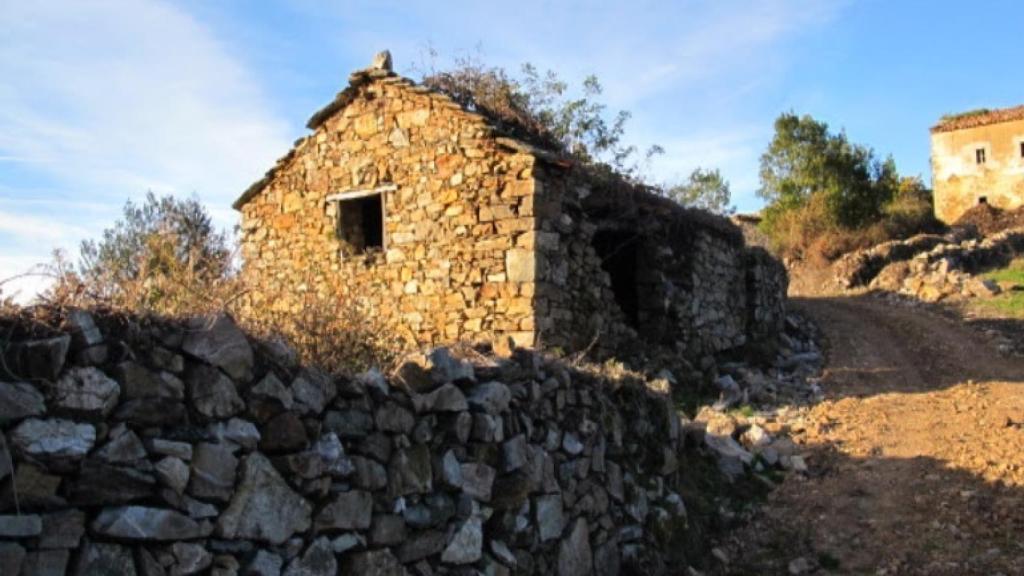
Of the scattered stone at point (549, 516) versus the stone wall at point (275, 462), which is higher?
the stone wall at point (275, 462)

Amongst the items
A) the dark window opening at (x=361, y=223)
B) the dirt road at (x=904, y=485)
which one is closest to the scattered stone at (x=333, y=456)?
the dirt road at (x=904, y=485)

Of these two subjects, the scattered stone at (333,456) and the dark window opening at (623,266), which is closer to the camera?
the scattered stone at (333,456)

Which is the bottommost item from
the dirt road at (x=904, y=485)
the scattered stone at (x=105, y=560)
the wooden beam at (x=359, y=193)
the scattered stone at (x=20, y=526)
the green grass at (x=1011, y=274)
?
the dirt road at (x=904, y=485)

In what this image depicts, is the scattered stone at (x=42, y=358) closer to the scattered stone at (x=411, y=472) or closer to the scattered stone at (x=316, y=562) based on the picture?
the scattered stone at (x=316, y=562)

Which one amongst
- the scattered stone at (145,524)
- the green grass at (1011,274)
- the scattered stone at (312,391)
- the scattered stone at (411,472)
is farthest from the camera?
the green grass at (1011,274)

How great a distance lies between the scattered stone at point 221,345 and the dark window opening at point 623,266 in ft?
32.0

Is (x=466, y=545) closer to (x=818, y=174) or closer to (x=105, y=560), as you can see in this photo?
(x=105, y=560)

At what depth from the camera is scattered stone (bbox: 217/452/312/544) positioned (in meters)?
3.32

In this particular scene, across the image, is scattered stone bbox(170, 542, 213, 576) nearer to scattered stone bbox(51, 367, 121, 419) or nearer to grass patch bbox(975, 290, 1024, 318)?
scattered stone bbox(51, 367, 121, 419)

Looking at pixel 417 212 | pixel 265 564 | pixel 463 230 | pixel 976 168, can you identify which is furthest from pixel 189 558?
pixel 976 168

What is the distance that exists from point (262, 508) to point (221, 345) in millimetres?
671

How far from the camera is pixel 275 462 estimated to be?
11.6 ft

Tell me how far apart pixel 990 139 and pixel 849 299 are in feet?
62.1

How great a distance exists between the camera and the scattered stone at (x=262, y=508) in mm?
3316
